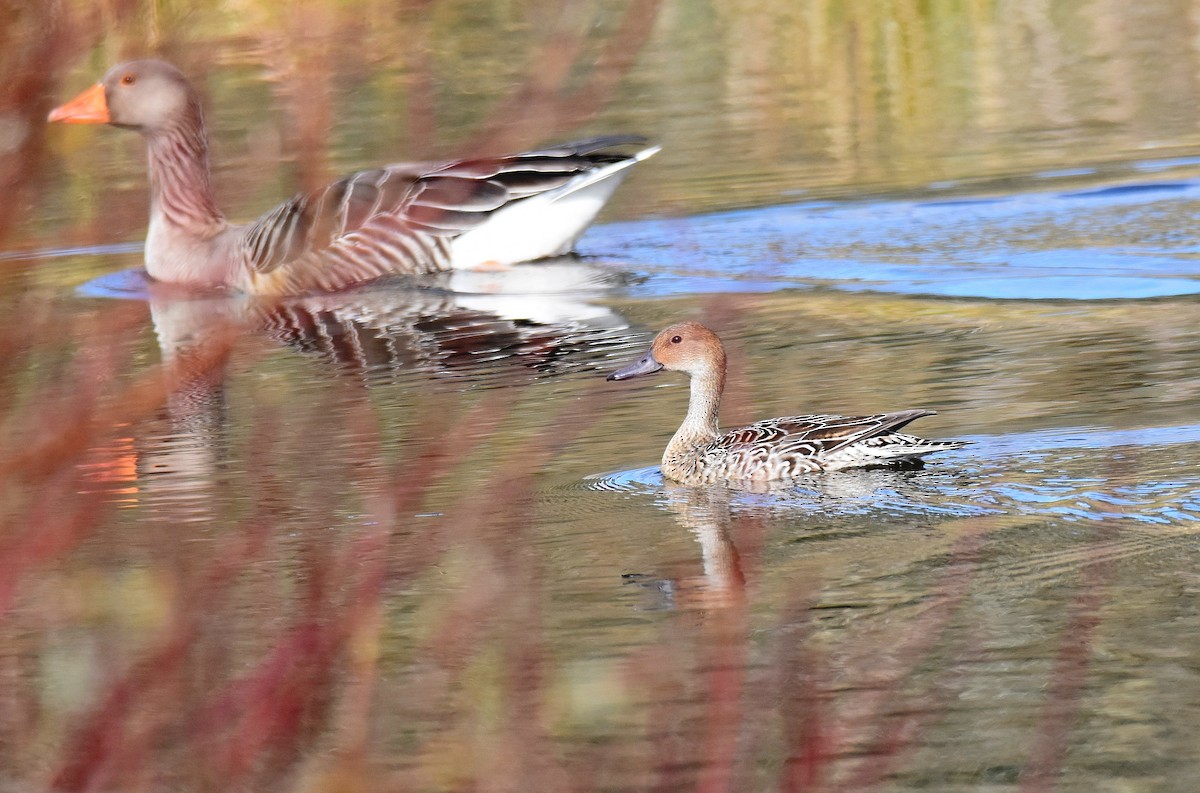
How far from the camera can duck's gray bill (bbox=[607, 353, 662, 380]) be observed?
8695 millimetres

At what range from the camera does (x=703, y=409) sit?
333 inches

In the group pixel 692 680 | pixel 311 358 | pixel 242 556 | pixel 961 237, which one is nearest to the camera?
pixel 242 556

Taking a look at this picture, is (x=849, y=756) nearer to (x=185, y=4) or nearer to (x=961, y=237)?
(x=185, y=4)

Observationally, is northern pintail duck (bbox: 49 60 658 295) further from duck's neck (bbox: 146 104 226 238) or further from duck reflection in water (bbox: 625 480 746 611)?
duck reflection in water (bbox: 625 480 746 611)

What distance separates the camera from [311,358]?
10.9 m

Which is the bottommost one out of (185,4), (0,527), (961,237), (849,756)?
(961,237)

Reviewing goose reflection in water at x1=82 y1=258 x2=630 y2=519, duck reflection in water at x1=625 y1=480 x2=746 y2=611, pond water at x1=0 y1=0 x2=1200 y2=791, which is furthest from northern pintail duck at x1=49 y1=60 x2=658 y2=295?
duck reflection in water at x1=625 y1=480 x2=746 y2=611

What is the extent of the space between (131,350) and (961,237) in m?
5.30

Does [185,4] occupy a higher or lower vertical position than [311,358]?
higher

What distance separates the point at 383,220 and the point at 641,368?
5.25 m

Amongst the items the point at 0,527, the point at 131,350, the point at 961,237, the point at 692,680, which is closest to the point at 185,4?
the point at 0,527

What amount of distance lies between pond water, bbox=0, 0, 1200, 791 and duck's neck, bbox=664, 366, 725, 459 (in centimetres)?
20

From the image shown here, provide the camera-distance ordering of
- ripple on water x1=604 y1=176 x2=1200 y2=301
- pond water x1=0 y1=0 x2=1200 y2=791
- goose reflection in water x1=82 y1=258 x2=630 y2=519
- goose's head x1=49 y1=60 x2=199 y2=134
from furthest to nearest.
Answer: goose's head x1=49 y1=60 x2=199 y2=134 → ripple on water x1=604 y1=176 x2=1200 y2=301 → goose reflection in water x1=82 y1=258 x2=630 y2=519 → pond water x1=0 y1=0 x2=1200 y2=791

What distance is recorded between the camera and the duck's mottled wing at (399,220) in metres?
13.2
